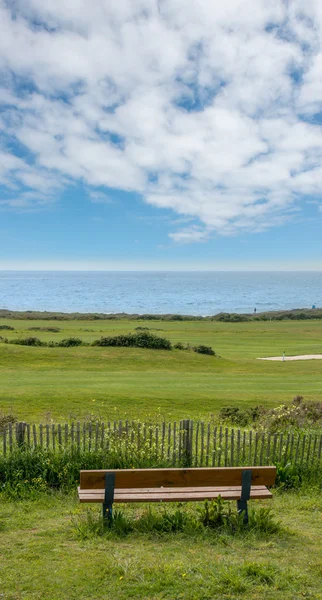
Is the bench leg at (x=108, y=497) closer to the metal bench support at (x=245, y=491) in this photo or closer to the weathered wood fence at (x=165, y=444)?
the metal bench support at (x=245, y=491)

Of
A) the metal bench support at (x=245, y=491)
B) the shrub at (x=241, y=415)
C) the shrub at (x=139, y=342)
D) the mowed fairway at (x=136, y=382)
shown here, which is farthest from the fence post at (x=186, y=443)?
the shrub at (x=139, y=342)

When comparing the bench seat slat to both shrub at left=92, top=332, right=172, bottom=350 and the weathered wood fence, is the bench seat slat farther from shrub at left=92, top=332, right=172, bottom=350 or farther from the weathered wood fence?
shrub at left=92, top=332, right=172, bottom=350

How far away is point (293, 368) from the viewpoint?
33.5 m

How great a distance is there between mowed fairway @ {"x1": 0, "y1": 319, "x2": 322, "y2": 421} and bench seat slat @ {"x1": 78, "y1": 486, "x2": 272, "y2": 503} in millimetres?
8431

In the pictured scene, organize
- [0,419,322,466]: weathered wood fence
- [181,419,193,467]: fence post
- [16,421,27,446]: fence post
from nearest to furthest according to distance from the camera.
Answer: [0,419,322,466]: weathered wood fence, [16,421,27,446]: fence post, [181,419,193,467]: fence post

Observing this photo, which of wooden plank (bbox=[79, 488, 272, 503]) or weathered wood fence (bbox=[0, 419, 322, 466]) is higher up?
wooden plank (bbox=[79, 488, 272, 503])

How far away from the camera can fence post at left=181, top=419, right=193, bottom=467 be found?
36.0 feet

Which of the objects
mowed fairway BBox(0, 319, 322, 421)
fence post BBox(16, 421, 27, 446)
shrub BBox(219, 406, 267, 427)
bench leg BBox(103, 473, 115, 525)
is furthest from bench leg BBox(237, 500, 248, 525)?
shrub BBox(219, 406, 267, 427)

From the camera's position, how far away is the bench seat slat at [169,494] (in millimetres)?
6898

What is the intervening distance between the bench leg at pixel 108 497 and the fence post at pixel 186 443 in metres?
4.14

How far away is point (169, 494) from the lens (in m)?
7.02

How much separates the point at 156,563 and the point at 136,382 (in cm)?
1890

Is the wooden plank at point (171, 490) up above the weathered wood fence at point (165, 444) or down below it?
above

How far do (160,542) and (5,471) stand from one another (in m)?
4.37
